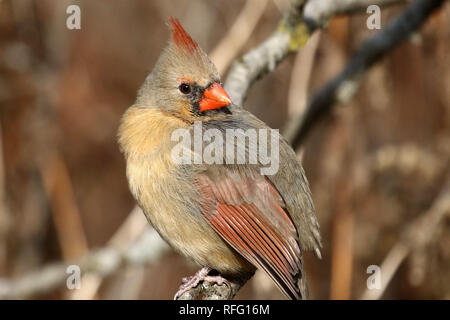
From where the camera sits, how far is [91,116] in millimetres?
7105

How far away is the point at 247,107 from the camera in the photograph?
21.0 ft

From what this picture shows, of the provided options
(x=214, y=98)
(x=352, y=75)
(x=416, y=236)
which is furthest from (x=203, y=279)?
(x=352, y=75)

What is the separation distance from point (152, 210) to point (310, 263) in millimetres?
2567

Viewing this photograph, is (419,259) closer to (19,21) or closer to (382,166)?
(382,166)

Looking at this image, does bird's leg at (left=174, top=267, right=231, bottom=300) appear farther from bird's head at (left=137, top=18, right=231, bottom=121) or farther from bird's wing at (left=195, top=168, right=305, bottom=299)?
bird's head at (left=137, top=18, right=231, bottom=121)

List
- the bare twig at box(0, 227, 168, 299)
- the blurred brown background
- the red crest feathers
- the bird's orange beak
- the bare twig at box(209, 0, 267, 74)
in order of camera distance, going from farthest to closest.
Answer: the blurred brown background → the bare twig at box(209, 0, 267, 74) → the bare twig at box(0, 227, 168, 299) → the red crest feathers → the bird's orange beak

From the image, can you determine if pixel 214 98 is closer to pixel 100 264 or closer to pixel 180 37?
pixel 180 37

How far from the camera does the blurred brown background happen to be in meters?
4.84

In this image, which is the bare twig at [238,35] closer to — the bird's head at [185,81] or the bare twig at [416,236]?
the bird's head at [185,81]

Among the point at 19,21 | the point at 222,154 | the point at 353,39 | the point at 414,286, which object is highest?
the point at 19,21

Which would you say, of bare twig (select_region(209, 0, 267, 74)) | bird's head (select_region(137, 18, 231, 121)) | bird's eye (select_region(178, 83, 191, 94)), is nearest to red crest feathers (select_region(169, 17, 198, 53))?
bird's head (select_region(137, 18, 231, 121))

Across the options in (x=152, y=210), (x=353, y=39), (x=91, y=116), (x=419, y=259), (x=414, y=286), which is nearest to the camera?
(x=152, y=210)

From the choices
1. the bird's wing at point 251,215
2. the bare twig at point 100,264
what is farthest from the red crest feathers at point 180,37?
the bare twig at point 100,264

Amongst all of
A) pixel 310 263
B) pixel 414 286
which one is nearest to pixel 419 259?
pixel 414 286
